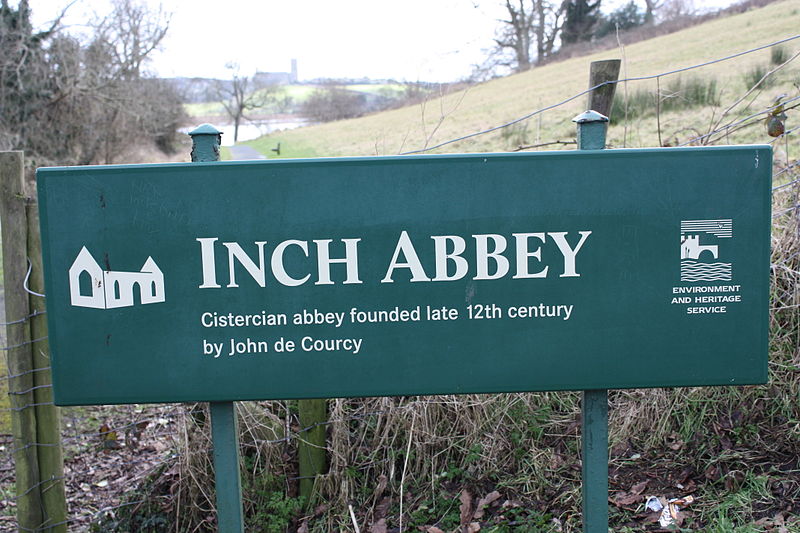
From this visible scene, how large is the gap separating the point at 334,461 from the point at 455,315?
5.55ft

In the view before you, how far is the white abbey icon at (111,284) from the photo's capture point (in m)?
2.27

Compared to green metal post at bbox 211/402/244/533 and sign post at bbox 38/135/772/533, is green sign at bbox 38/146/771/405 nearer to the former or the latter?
sign post at bbox 38/135/772/533

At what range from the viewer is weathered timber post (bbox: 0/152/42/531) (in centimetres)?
333

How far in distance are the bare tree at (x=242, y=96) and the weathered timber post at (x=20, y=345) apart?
69.4 m

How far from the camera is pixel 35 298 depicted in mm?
3457

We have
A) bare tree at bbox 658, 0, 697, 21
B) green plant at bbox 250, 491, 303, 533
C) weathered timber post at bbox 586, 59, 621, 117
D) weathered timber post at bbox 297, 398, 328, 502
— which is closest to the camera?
green plant at bbox 250, 491, 303, 533

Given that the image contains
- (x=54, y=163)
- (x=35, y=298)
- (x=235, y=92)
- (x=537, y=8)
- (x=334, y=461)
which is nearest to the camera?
(x=35, y=298)

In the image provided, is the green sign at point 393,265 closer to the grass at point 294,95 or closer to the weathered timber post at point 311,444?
the weathered timber post at point 311,444

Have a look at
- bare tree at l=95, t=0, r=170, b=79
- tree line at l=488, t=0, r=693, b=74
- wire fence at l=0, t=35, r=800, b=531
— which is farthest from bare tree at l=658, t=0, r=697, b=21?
wire fence at l=0, t=35, r=800, b=531

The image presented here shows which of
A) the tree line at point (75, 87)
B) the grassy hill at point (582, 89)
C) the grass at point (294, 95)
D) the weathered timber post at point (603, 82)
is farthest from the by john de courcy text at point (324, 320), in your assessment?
the grass at point (294, 95)

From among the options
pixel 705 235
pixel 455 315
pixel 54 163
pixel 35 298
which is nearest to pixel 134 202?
pixel 455 315

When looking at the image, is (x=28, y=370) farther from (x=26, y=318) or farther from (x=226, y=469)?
(x=226, y=469)

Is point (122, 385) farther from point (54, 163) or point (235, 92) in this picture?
point (235, 92)

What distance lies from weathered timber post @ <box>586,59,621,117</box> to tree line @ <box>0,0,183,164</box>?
22.3 meters
